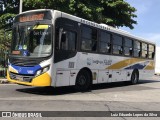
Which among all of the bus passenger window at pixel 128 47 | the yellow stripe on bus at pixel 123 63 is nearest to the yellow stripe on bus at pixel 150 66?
the yellow stripe on bus at pixel 123 63

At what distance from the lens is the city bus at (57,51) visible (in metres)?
12.3

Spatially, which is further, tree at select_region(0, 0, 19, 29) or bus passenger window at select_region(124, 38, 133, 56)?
tree at select_region(0, 0, 19, 29)

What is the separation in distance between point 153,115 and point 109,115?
1465 millimetres

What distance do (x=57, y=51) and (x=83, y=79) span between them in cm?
257

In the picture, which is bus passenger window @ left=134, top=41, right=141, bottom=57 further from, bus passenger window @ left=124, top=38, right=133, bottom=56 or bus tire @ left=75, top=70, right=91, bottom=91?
bus tire @ left=75, top=70, right=91, bottom=91

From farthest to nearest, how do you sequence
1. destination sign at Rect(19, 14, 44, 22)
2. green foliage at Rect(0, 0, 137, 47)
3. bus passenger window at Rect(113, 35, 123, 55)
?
green foliage at Rect(0, 0, 137, 47) < bus passenger window at Rect(113, 35, 123, 55) < destination sign at Rect(19, 14, 44, 22)

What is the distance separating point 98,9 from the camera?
2784 cm

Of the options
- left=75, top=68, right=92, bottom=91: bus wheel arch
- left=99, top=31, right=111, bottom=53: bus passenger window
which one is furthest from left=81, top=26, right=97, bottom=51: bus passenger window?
left=75, top=68, right=92, bottom=91: bus wheel arch

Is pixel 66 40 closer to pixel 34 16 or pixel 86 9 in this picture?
pixel 34 16

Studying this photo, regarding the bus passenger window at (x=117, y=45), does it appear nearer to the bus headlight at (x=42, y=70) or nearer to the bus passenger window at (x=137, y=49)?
the bus passenger window at (x=137, y=49)

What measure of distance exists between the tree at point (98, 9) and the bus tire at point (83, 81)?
11708mm

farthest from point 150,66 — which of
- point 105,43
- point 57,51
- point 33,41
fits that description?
point 33,41

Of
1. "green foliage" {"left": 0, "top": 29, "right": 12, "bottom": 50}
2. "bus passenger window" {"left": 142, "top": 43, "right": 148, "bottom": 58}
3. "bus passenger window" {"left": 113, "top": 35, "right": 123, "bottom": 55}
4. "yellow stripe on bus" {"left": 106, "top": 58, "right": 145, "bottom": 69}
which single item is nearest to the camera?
"bus passenger window" {"left": 113, "top": 35, "right": 123, "bottom": 55}

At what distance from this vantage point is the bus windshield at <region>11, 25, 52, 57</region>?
40.5 feet
